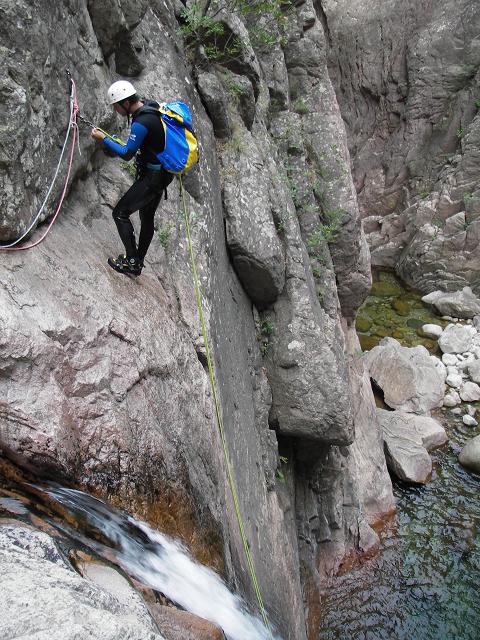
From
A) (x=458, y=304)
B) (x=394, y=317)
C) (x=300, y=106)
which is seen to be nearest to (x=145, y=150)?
(x=300, y=106)

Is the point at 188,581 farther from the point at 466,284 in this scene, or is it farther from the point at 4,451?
the point at 466,284

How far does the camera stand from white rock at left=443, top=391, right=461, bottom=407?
550 inches

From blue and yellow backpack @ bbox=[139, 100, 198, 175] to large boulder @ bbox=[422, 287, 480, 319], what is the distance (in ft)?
50.8

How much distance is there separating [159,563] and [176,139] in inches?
139

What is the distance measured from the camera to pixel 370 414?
1084 centimetres

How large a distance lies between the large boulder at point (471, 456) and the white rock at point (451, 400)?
208 cm

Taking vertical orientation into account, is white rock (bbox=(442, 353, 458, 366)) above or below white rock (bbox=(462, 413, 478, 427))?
above

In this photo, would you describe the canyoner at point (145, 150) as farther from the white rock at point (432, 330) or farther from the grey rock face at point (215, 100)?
the white rock at point (432, 330)

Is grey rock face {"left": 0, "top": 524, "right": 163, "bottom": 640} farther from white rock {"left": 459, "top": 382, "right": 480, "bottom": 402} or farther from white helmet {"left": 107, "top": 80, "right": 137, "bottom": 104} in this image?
white rock {"left": 459, "top": 382, "right": 480, "bottom": 402}

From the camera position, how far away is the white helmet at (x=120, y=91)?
421 cm

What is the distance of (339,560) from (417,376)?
6.38m

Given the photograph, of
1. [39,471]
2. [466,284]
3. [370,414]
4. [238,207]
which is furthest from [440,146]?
[39,471]

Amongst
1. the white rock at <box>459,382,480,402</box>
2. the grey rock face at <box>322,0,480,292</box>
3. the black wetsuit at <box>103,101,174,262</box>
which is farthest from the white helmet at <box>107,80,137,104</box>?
the grey rock face at <box>322,0,480,292</box>

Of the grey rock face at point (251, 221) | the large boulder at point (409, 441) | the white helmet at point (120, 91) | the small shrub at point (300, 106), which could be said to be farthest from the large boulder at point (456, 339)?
the white helmet at point (120, 91)
